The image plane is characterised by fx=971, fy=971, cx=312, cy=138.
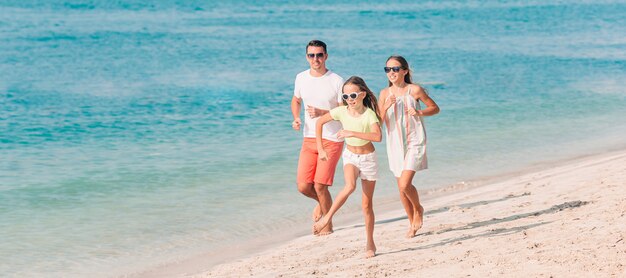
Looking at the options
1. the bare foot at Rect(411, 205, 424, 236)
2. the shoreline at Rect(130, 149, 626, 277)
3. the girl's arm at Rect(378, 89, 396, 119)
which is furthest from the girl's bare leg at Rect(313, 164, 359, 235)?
the shoreline at Rect(130, 149, 626, 277)

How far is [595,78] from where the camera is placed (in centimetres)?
2514

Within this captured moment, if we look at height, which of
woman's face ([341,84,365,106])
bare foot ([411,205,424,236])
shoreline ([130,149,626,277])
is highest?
woman's face ([341,84,365,106])

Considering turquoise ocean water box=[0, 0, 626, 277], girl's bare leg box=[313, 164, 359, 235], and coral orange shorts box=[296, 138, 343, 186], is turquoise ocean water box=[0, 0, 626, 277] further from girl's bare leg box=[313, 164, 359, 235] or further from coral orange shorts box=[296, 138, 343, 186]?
girl's bare leg box=[313, 164, 359, 235]

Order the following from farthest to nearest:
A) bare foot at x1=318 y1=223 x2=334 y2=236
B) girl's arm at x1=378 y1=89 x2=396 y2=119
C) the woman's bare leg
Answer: bare foot at x1=318 y1=223 x2=334 y2=236 → the woman's bare leg → girl's arm at x1=378 y1=89 x2=396 y2=119

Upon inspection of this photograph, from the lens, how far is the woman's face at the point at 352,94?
7496 mm

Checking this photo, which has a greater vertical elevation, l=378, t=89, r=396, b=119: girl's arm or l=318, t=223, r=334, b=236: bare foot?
l=378, t=89, r=396, b=119: girl's arm

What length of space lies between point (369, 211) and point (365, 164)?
0.37 meters

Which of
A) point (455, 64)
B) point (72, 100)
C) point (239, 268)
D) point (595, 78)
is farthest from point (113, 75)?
point (239, 268)

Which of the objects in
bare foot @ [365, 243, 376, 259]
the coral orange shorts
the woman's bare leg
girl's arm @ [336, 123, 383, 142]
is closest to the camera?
girl's arm @ [336, 123, 383, 142]

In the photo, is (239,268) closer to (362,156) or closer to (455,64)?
(362,156)

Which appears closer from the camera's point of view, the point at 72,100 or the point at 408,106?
the point at 408,106

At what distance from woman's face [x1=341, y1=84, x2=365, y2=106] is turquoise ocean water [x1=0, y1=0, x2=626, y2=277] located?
2.83m

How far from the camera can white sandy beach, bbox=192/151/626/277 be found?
6.71 metres

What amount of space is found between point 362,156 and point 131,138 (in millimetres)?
10528
